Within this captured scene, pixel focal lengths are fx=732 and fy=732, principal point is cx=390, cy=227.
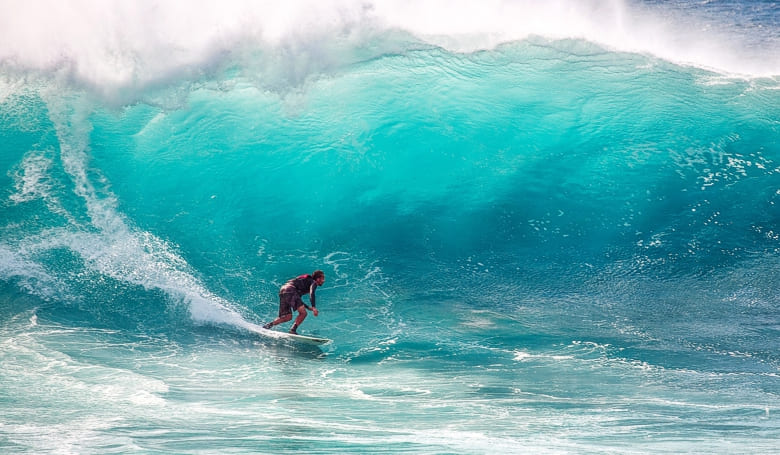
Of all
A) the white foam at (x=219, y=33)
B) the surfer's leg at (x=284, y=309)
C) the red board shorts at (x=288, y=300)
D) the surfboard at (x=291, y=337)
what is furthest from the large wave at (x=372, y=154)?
the red board shorts at (x=288, y=300)

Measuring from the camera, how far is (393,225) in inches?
449

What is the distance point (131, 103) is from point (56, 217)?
10.4 ft

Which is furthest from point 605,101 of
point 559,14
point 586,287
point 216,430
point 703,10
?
point 216,430

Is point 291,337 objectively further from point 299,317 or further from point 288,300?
point 288,300

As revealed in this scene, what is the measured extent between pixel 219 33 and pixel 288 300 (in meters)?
7.03

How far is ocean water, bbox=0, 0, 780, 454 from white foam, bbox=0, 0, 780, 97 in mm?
51

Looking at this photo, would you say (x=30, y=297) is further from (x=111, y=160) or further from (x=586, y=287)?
(x=586, y=287)

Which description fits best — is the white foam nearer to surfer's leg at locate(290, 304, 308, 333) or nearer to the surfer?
the surfer

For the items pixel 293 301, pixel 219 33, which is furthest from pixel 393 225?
pixel 219 33

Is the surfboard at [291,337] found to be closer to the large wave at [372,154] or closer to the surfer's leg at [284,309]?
the surfer's leg at [284,309]

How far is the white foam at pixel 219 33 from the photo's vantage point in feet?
45.4

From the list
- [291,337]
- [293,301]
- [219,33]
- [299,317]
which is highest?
[219,33]

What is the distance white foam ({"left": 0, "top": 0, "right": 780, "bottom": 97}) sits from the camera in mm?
13828

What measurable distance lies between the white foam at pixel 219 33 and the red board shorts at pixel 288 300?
19.4 ft
